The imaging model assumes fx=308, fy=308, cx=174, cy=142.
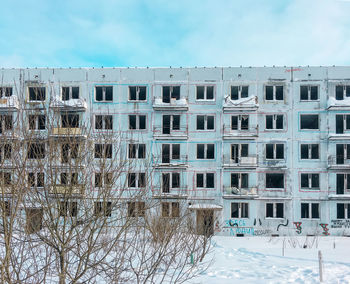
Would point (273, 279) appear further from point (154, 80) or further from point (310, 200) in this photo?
point (154, 80)

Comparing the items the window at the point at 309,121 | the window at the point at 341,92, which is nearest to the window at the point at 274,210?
the window at the point at 309,121

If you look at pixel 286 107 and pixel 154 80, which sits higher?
pixel 154 80

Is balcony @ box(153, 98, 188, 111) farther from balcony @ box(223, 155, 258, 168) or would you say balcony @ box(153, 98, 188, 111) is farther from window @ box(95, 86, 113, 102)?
balcony @ box(223, 155, 258, 168)

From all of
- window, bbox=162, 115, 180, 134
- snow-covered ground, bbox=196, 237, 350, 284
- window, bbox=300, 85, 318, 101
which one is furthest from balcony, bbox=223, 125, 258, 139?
snow-covered ground, bbox=196, 237, 350, 284

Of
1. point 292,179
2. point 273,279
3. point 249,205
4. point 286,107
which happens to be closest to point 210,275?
point 273,279

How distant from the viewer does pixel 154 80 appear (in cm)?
2872

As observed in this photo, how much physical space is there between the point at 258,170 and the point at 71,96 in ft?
61.5

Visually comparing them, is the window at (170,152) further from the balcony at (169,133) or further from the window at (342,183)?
the window at (342,183)

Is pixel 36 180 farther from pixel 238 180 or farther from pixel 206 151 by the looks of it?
pixel 238 180

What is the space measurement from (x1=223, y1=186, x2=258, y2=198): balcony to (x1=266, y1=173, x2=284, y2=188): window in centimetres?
154

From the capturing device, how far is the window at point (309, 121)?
28.2 meters

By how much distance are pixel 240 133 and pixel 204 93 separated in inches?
196

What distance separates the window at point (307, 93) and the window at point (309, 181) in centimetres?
699

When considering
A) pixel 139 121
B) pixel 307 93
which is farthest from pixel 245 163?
pixel 139 121
